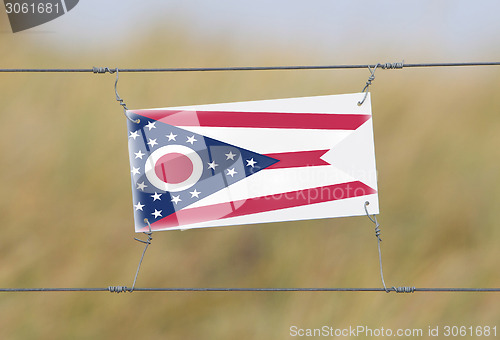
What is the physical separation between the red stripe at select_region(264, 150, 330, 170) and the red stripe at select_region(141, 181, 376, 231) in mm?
Result: 134

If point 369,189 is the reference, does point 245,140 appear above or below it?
above

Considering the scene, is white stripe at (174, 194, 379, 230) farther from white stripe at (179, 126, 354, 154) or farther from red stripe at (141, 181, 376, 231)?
white stripe at (179, 126, 354, 154)

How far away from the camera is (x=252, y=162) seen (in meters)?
2.53

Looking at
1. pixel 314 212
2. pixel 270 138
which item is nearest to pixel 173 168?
pixel 270 138

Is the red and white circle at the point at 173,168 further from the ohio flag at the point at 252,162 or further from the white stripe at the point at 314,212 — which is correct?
the white stripe at the point at 314,212

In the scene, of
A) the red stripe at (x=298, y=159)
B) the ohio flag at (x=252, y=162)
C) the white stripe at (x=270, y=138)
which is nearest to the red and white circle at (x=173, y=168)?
the ohio flag at (x=252, y=162)

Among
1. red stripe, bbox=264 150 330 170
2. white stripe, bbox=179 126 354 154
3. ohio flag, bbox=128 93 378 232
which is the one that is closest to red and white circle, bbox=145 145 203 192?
ohio flag, bbox=128 93 378 232

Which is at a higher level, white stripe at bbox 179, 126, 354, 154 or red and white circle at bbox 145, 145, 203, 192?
white stripe at bbox 179, 126, 354, 154

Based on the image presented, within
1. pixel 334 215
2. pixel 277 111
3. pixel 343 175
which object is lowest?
pixel 334 215

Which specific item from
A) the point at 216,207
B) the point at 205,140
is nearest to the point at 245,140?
the point at 205,140

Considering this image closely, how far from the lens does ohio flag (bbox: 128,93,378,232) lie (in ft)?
8.17

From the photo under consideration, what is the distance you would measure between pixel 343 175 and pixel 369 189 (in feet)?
0.47

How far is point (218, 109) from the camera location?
2541mm

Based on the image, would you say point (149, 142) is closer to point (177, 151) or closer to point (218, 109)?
point (177, 151)
